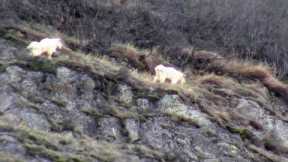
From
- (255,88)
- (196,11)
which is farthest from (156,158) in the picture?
(196,11)

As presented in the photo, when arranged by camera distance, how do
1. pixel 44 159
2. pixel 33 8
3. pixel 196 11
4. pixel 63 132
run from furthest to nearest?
pixel 196 11 → pixel 33 8 → pixel 63 132 → pixel 44 159

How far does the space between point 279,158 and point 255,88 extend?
6.51 ft

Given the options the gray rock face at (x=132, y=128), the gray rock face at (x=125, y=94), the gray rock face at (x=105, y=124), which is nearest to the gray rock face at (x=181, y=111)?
the gray rock face at (x=105, y=124)

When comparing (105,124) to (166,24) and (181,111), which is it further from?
(166,24)

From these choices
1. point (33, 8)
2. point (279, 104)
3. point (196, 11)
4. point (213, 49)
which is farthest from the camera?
point (196, 11)

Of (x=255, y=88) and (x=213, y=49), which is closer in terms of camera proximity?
(x=255, y=88)

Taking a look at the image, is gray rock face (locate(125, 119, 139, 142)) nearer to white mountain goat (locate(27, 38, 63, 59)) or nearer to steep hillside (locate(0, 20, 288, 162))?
steep hillside (locate(0, 20, 288, 162))

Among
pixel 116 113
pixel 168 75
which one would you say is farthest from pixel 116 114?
pixel 168 75

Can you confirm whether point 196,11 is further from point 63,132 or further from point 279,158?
point 63,132

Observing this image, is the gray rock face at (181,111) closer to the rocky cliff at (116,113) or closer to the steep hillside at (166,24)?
the rocky cliff at (116,113)

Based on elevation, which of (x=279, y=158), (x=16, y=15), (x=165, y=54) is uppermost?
(x=16, y=15)

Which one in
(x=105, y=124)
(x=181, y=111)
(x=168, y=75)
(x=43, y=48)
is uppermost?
(x=43, y=48)

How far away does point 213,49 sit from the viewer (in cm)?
1087

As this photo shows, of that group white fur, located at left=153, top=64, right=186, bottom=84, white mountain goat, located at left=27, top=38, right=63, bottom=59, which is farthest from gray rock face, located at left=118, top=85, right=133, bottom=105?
white mountain goat, located at left=27, top=38, right=63, bottom=59
